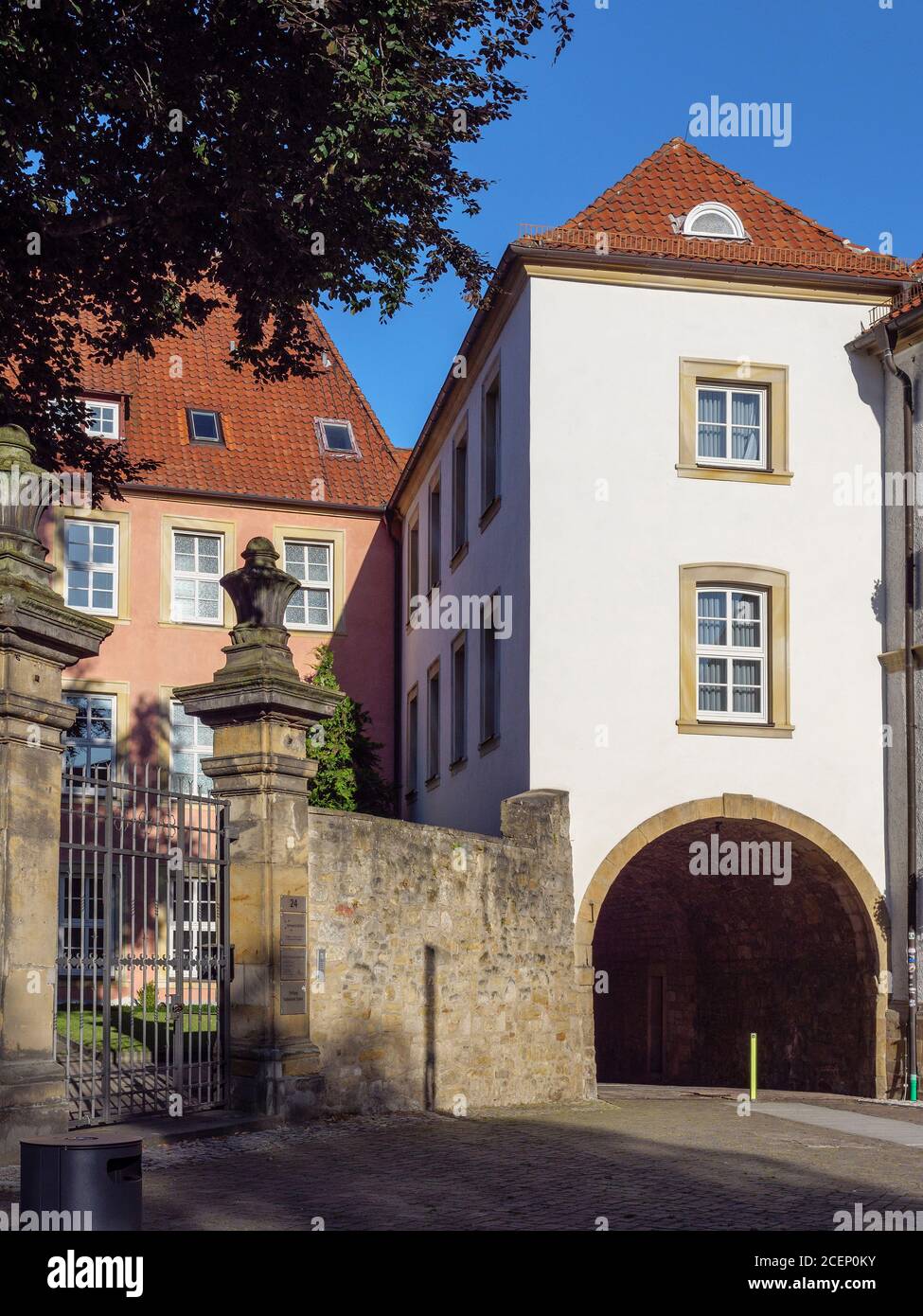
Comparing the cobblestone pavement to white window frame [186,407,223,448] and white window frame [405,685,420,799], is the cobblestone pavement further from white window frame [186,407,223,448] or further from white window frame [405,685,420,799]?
white window frame [186,407,223,448]

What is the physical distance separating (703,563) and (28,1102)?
38.4ft

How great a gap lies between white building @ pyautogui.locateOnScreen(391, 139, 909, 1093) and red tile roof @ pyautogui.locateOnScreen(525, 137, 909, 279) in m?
0.05

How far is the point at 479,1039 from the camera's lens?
51.0ft

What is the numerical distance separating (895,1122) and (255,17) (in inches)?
435

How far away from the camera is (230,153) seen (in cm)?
1304

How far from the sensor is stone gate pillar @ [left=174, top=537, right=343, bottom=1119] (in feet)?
40.1

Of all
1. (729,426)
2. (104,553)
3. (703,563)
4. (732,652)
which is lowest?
(732,652)

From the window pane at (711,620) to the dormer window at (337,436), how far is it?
470 inches

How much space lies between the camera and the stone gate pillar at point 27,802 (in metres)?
9.36

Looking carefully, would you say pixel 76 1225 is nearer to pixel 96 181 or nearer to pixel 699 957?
pixel 96 181

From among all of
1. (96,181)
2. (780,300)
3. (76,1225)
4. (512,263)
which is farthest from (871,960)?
(76,1225)

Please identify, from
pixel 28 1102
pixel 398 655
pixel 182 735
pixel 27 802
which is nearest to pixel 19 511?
pixel 27 802

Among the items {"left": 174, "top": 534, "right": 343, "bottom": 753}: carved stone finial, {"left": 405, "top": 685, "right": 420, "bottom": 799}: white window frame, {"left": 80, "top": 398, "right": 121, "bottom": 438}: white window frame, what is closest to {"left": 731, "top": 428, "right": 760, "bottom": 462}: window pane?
{"left": 174, "top": 534, "right": 343, "bottom": 753}: carved stone finial

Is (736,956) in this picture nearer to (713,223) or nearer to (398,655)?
(398,655)
